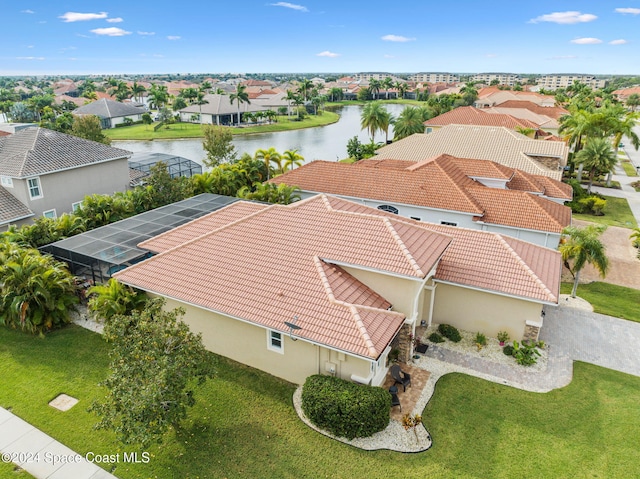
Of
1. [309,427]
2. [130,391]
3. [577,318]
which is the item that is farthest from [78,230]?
[577,318]

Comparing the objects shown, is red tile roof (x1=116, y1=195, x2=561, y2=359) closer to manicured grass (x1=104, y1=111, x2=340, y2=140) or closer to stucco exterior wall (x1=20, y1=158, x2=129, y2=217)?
stucco exterior wall (x1=20, y1=158, x2=129, y2=217)

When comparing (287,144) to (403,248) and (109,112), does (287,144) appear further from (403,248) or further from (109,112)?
(403,248)

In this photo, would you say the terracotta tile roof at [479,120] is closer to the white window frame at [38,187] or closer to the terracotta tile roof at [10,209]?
the white window frame at [38,187]

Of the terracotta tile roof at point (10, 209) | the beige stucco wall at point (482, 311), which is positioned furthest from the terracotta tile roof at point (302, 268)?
the terracotta tile roof at point (10, 209)

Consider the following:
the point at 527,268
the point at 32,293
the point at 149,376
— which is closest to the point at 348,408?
the point at 149,376

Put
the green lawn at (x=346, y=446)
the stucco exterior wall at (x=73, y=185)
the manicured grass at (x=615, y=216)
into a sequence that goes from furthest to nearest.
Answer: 1. the manicured grass at (x=615, y=216)
2. the stucco exterior wall at (x=73, y=185)
3. the green lawn at (x=346, y=446)

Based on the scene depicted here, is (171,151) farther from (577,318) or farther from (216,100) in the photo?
(577,318)

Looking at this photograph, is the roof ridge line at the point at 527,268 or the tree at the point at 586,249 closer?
the roof ridge line at the point at 527,268
